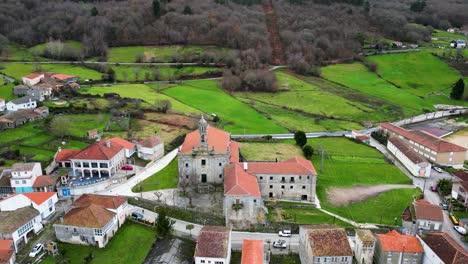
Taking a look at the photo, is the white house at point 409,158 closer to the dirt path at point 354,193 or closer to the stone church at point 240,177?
the dirt path at point 354,193

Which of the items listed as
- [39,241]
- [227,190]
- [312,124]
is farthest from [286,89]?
[39,241]

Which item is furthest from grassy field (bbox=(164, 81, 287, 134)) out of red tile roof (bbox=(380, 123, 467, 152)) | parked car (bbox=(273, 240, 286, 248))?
parked car (bbox=(273, 240, 286, 248))

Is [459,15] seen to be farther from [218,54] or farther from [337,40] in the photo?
[218,54]

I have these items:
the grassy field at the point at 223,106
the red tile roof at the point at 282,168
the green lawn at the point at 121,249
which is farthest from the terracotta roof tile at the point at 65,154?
the grassy field at the point at 223,106

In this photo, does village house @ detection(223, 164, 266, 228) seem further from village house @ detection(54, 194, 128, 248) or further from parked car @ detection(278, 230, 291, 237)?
village house @ detection(54, 194, 128, 248)

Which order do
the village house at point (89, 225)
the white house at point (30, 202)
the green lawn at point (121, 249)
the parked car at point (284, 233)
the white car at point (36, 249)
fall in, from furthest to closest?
the white house at point (30, 202), the parked car at point (284, 233), the village house at point (89, 225), the green lawn at point (121, 249), the white car at point (36, 249)
